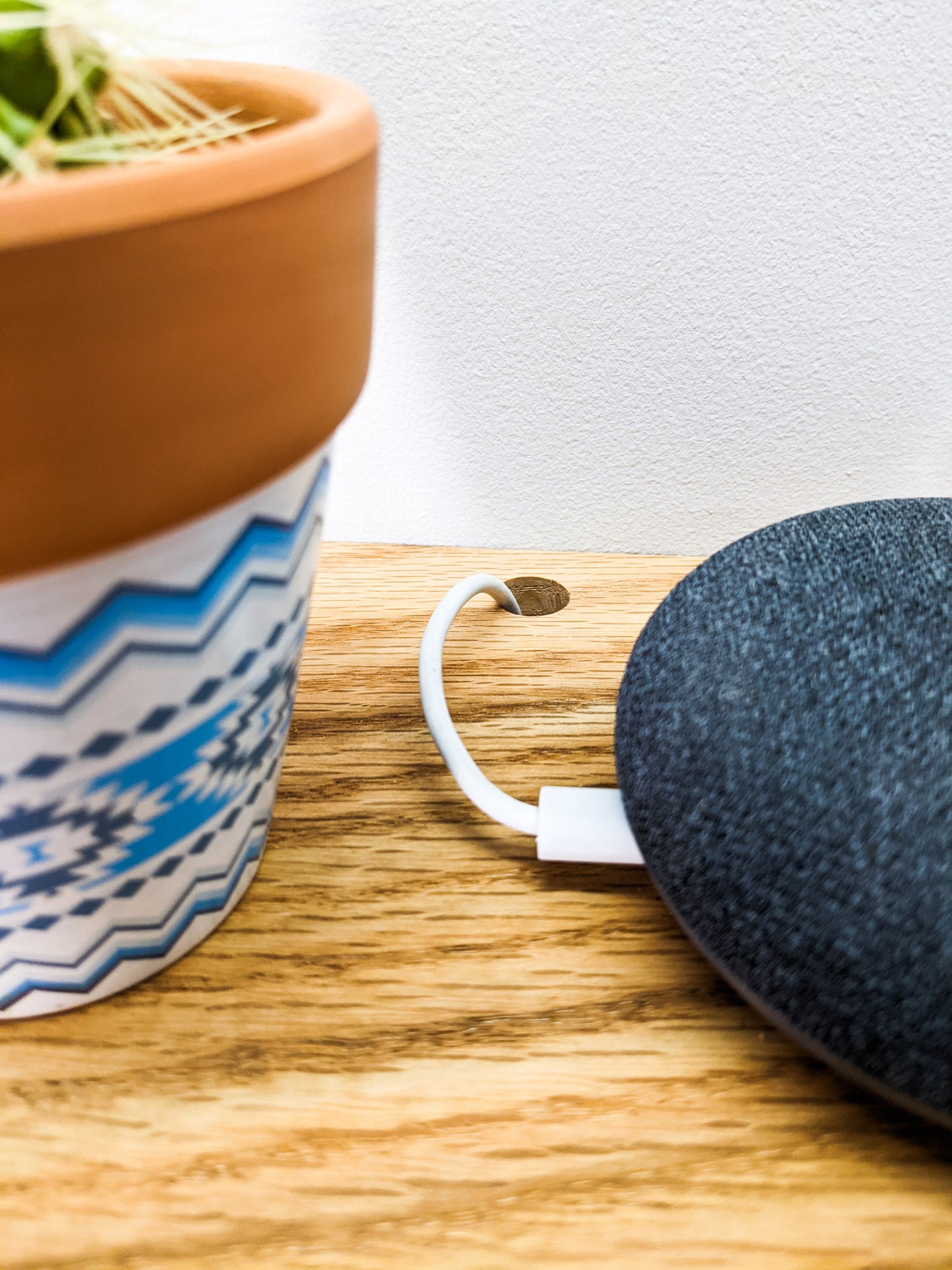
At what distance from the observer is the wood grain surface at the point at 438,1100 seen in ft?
0.55

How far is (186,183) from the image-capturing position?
11cm

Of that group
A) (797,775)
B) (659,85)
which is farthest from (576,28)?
(797,775)

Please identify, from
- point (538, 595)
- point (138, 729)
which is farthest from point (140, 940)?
point (538, 595)

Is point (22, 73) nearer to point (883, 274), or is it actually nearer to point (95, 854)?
point (95, 854)

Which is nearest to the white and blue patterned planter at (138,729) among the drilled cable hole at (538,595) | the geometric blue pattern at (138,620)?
the geometric blue pattern at (138,620)

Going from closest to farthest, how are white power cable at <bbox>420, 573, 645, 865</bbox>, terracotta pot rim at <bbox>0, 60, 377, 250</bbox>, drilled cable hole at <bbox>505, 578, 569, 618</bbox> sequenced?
1. terracotta pot rim at <bbox>0, 60, 377, 250</bbox>
2. white power cable at <bbox>420, 573, 645, 865</bbox>
3. drilled cable hole at <bbox>505, 578, 569, 618</bbox>

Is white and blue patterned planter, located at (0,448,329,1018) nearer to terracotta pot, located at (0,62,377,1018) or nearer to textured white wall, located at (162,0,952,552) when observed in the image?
terracotta pot, located at (0,62,377,1018)

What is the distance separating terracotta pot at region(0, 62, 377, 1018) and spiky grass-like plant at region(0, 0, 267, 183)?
0.08ft

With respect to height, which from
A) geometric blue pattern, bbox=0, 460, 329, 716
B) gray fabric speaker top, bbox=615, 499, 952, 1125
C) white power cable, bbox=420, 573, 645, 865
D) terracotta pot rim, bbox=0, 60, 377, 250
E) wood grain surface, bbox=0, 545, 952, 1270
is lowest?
wood grain surface, bbox=0, 545, 952, 1270

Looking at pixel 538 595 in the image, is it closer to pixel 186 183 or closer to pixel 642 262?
pixel 642 262

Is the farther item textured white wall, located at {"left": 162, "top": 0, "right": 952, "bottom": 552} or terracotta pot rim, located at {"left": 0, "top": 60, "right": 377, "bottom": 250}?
textured white wall, located at {"left": 162, "top": 0, "right": 952, "bottom": 552}

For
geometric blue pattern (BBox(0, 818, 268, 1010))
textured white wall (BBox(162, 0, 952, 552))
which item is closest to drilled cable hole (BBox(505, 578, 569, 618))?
textured white wall (BBox(162, 0, 952, 552))

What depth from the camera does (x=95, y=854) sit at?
16cm

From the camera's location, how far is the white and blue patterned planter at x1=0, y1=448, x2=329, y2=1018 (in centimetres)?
13
